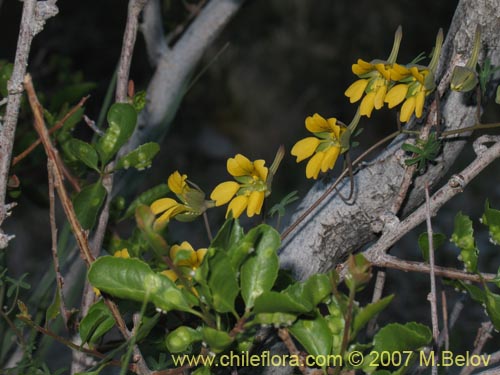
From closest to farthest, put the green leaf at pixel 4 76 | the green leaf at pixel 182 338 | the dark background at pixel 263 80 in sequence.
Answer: the green leaf at pixel 182 338, the green leaf at pixel 4 76, the dark background at pixel 263 80

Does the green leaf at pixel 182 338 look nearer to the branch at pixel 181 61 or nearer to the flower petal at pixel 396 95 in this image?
the flower petal at pixel 396 95

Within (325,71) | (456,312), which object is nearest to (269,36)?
(325,71)

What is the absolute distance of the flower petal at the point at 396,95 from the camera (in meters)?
1.05

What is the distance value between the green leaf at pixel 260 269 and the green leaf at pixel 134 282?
78 millimetres

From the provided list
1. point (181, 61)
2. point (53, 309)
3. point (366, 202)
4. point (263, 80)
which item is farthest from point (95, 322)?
point (263, 80)

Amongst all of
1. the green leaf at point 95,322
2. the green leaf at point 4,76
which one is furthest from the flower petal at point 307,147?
the green leaf at point 4,76

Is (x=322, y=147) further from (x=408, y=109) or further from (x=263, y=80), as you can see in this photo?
(x=263, y=80)

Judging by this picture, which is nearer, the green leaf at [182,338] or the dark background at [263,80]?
the green leaf at [182,338]

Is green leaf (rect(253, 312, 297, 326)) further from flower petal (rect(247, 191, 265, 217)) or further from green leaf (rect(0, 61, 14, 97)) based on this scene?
green leaf (rect(0, 61, 14, 97))

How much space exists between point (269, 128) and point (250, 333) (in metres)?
2.93

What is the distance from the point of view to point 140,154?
3.92 feet

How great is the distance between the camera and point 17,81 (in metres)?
1.04

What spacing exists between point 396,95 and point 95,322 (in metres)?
0.54

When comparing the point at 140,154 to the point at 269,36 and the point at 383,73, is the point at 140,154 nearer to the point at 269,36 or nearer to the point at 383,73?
the point at 383,73
